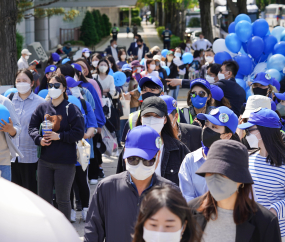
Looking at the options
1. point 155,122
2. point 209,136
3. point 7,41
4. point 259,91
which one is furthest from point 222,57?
point 209,136

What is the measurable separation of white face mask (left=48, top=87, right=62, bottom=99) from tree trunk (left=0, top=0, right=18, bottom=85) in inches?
188

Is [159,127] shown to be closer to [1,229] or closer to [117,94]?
[1,229]

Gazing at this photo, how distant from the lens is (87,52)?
13.9 meters

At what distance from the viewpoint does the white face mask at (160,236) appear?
7.61ft

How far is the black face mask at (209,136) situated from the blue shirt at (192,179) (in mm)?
170

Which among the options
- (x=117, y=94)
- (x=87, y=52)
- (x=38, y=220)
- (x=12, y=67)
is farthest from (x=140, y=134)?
(x=87, y=52)

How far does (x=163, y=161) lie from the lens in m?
4.12

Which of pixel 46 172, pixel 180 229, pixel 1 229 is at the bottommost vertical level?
pixel 46 172

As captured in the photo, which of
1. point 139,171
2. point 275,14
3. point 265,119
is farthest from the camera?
point 275,14

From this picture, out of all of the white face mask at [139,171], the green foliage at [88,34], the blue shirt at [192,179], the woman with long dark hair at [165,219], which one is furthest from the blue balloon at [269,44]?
the green foliage at [88,34]

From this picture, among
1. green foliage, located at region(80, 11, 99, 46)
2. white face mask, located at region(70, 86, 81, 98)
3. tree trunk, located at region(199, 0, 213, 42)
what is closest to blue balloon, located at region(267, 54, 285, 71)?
white face mask, located at region(70, 86, 81, 98)

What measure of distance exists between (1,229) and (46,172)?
3301 millimetres

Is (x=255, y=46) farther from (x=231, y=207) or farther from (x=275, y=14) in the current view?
(x=275, y=14)

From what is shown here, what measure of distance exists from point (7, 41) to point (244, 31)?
17.0 ft
